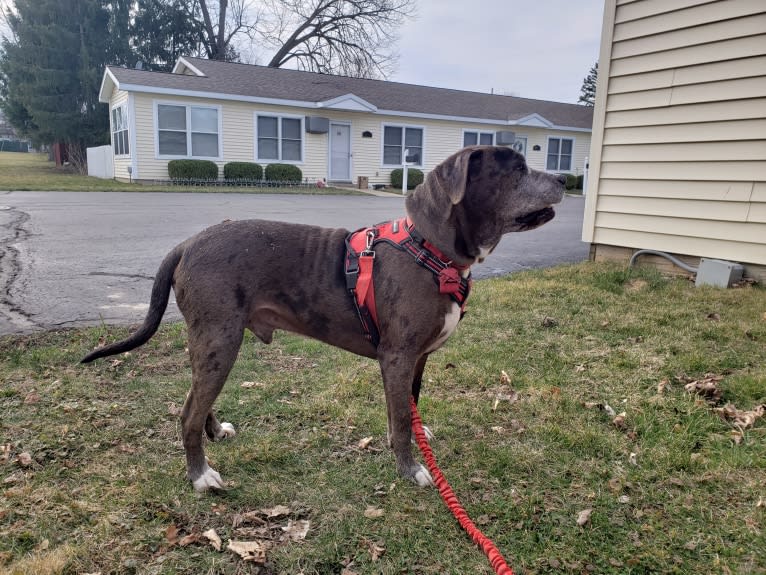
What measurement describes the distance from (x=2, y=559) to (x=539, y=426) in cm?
267

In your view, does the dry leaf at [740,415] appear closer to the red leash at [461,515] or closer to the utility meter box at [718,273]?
the red leash at [461,515]

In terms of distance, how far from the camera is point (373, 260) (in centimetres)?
269

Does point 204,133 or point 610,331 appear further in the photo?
point 204,133

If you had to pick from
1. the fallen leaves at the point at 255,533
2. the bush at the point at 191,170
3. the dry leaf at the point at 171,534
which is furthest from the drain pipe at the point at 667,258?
the bush at the point at 191,170

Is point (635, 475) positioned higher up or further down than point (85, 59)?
further down

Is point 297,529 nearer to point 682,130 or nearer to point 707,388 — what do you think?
point 707,388

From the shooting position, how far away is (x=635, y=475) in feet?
8.83

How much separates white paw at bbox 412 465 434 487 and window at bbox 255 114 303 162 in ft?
67.8

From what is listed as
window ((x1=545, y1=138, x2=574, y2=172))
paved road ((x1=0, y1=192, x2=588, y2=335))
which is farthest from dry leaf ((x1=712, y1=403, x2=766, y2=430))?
window ((x1=545, y1=138, x2=574, y2=172))

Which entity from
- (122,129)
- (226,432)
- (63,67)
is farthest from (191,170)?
(226,432)

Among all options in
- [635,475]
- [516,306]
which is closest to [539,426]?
[635,475]

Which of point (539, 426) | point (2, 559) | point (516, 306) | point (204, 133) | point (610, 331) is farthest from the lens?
point (204, 133)

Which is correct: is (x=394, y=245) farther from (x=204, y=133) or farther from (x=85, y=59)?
(x=85, y=59)

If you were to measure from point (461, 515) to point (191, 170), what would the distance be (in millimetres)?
19684
